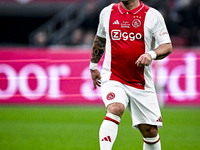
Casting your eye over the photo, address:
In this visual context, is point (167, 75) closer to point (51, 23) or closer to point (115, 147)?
point (115, 147)

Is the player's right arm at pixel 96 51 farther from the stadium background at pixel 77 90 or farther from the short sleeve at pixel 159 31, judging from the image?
the stadium background at pixel 77 90

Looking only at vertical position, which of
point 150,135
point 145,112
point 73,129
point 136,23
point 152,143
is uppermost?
point 136,23

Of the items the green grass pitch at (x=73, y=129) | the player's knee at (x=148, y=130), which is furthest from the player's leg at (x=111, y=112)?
the green grass pitch at (x=73, y=129)

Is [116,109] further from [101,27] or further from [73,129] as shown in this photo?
[73,129]

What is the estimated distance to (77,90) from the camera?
1127 centimetres

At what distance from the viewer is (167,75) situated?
11273 mm

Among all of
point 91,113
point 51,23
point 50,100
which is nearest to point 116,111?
point 91,113

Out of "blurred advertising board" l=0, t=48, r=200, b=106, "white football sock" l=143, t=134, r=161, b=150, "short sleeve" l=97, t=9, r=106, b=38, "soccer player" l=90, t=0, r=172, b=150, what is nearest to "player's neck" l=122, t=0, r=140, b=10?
"soccer player" l=90, t=0, r=172, b=150

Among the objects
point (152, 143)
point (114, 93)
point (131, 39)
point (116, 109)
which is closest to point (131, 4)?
point (131, 39)

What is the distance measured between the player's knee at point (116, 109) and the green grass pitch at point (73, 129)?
212 centimetres

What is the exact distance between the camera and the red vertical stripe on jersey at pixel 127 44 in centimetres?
454

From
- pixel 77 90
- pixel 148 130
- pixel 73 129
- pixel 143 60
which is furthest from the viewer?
pixel 77 90

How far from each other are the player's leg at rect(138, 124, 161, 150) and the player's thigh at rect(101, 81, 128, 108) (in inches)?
16.9

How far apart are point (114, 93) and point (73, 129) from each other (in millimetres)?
3954
